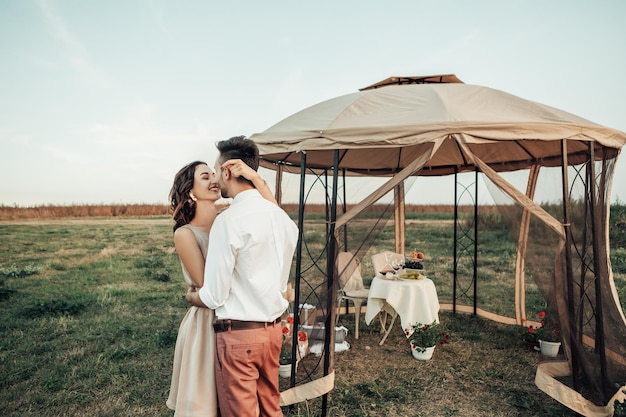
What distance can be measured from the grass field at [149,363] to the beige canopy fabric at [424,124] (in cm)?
240

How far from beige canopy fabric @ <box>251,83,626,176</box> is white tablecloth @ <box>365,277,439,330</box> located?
1963 mm

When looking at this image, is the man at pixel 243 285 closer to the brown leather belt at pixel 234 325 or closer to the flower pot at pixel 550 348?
the brown leather belt at pixel 234 325

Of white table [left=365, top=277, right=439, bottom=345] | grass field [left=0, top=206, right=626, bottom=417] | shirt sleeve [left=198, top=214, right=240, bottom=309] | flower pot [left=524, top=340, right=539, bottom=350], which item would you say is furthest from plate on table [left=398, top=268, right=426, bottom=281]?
shirt sleeve [left=198, top=214, right=240, bottom=309]

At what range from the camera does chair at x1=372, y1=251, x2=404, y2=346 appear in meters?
5.61

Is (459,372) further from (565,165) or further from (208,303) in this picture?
(208,303)

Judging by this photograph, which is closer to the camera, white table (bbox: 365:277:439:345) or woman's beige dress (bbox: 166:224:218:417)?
woman's beige dress (bbox: 166:224:218:417)

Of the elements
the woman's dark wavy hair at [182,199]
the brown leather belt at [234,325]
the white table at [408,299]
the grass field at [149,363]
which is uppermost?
the woman's dark wavy hair at [182,199]

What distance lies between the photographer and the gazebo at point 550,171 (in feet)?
11.7

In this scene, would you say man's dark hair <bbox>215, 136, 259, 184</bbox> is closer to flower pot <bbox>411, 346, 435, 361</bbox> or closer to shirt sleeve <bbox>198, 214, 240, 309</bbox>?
shirt sleeve <bbox>198, 214, 240, 309</bbox>

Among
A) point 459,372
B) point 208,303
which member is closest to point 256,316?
point 208,303

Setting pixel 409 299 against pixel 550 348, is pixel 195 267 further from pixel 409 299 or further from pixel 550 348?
pixel 550 348

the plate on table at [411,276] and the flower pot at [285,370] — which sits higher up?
the plate on table at [411,276]

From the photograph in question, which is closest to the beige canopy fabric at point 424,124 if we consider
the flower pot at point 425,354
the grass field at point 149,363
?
the grass field at point 149,363

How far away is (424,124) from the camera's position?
352 centimetres
